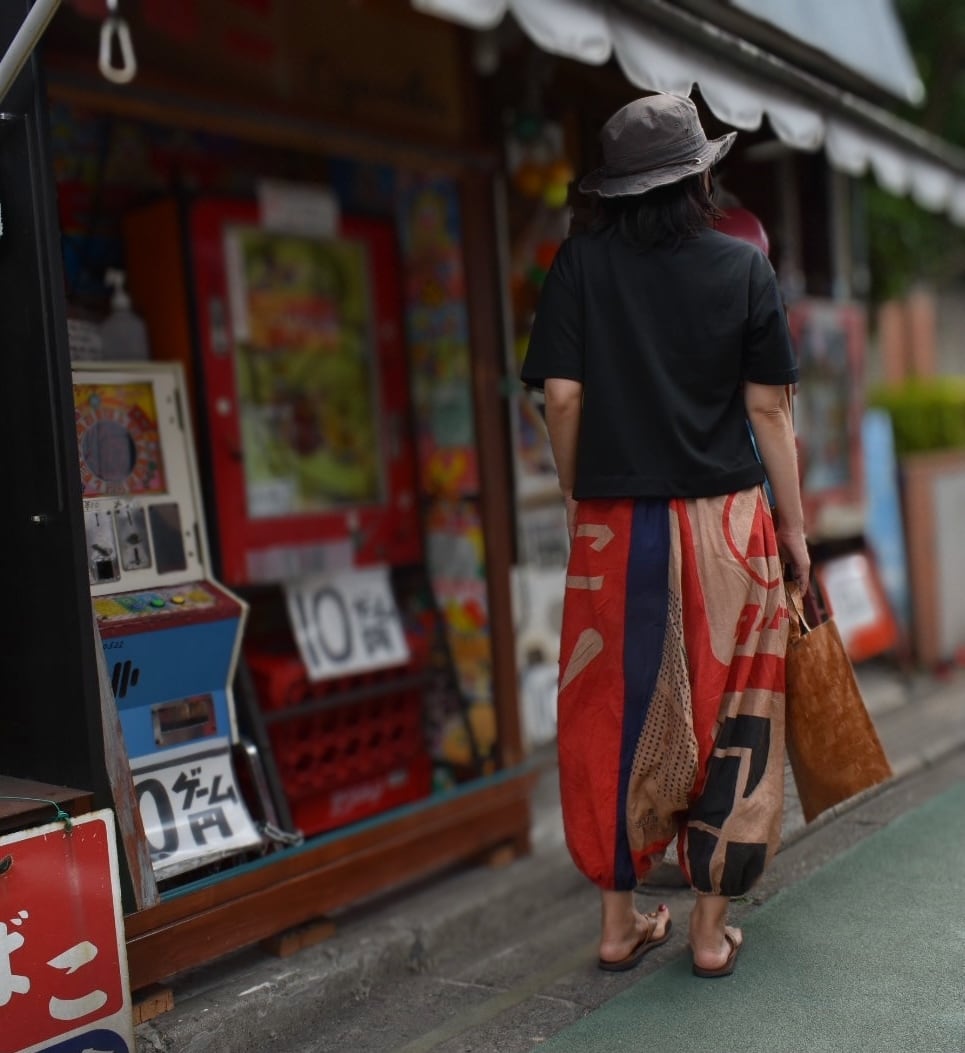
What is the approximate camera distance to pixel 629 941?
3.20 meters

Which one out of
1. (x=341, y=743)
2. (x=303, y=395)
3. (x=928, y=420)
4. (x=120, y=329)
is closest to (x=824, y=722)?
(x=341, y=743)

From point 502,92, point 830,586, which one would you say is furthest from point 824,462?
point 502,92

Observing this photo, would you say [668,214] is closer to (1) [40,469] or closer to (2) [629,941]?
(1) [40,469]

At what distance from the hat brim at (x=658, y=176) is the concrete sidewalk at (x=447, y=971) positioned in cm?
156

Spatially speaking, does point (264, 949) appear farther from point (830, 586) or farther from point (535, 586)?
point (830, 586)

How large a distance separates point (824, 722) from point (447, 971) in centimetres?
146

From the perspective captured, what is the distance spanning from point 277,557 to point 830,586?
3.54 m

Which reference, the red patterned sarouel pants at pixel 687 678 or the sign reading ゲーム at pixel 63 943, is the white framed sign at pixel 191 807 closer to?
the sign reading ゲーム at pixel 63 943

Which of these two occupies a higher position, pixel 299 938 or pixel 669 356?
pixel 669 356

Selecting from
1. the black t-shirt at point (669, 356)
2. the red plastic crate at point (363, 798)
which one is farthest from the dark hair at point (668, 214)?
the red plastic crate at point (363, 798)

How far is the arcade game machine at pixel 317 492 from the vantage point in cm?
411

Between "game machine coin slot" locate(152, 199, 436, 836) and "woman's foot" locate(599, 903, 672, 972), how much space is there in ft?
4.16

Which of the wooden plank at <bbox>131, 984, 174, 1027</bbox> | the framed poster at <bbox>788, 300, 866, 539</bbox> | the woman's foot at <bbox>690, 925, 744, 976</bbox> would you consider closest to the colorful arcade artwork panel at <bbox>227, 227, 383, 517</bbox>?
the wooden plank at <bbox>131, 984, 174, 1027</bbox>

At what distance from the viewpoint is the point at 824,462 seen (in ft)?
22.0
